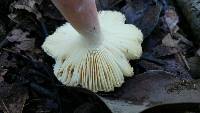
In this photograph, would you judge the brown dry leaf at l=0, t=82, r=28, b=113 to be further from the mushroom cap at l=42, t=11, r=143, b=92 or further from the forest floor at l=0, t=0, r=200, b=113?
the mushroom cap at l=42, t=11, r=143, b=92

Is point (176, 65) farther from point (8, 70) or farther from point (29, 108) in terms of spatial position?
point (8, 70)

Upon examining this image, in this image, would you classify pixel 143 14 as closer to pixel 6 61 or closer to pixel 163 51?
pixel 163 51

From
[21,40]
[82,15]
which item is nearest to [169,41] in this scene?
[82,15]

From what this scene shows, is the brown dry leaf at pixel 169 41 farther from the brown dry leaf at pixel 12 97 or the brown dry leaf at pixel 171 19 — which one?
the brown dry leaf at pixel 12 97

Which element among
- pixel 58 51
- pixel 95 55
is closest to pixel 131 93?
pixel 95 55

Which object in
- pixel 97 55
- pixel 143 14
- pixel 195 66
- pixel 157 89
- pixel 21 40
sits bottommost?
pixel 157 89

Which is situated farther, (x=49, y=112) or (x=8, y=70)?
(x=8, y=70)

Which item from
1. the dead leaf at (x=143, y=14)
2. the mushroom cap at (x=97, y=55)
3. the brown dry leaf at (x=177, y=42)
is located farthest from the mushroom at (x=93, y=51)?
the brown dry leaf at (x=177, y=42)
